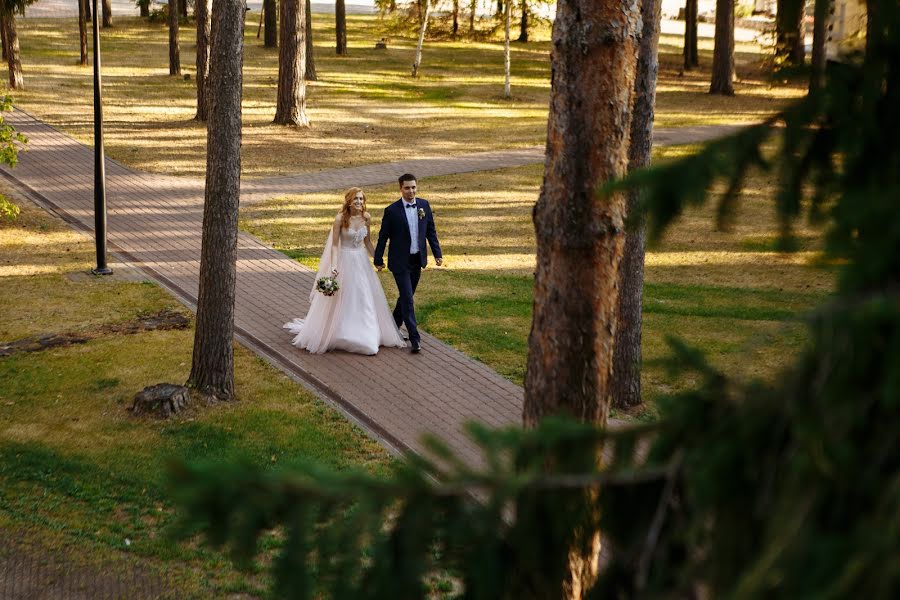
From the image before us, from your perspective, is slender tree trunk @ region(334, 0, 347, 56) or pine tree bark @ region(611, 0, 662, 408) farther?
slender tree trunk @ region(334, 0, 347, 56)

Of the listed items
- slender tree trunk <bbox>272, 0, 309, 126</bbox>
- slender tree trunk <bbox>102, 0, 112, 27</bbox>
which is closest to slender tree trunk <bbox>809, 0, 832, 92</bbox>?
slender tree trunk <bbox>272, 0, 309, 126</bbox>

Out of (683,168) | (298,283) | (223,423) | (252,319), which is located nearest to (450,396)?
(223,423)

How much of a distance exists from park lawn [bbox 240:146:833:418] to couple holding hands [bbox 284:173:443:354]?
122 cm

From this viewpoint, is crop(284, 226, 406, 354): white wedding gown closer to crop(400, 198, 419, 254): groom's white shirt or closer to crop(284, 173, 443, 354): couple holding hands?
crop(284, 173, 443, 354): couple holding hands

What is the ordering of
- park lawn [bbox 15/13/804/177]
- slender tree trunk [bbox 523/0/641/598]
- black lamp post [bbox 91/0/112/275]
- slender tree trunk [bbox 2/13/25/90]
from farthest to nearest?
slender tree trunk [bbox 2/13/25/90] → park lawn [bbox 15/13/804/177] → black lamp post [bbox 91/0/112/275] → slender tree trunk [bbox 523/0/641/598]

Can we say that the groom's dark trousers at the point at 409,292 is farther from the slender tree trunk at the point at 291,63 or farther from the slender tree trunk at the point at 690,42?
the slender tree trunk at the point at 690,42

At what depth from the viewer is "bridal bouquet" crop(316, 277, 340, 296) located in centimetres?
1347

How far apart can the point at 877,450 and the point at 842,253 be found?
525 mm

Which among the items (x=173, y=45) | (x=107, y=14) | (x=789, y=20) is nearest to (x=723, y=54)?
(x=173, y=45)

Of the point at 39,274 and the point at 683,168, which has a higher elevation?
the point at 683,168

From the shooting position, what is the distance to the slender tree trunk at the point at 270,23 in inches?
1706

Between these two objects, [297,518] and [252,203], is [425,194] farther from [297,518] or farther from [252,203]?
[297,518]

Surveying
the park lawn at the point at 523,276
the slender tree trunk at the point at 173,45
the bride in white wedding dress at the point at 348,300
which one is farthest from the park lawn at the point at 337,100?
the bride in white wedding dress at the point at 348,300

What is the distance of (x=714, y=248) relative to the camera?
21.0 metres
